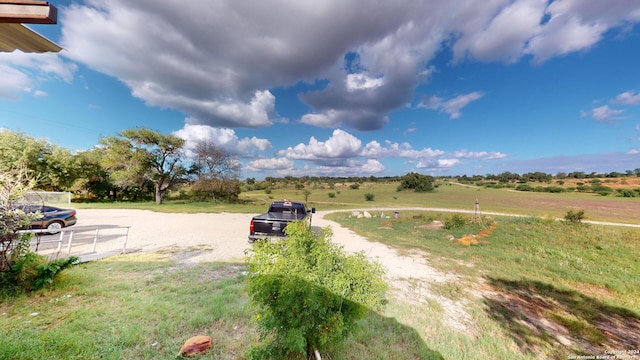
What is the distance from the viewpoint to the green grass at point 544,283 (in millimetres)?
3730

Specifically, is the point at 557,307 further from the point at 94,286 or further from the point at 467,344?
the point at 94,286

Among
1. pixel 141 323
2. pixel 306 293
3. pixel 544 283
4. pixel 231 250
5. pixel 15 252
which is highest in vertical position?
pixel 306 293

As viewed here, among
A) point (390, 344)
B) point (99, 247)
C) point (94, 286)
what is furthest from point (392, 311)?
point (99, 247)

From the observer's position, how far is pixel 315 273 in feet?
7.77

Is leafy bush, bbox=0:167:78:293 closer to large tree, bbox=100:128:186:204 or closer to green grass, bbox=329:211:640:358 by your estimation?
green grass, bbox=329:211:640:358

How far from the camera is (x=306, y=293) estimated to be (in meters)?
2.17

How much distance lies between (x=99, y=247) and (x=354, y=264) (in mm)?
10019

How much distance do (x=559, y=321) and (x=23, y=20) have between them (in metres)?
8.56

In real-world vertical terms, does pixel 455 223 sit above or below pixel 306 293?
below

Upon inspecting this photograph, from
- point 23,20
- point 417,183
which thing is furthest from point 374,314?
point 417,183

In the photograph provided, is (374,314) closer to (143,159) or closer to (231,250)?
(231,250)

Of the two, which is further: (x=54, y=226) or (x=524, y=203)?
(x=524, y=203)

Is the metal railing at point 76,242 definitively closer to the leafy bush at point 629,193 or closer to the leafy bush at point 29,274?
the leafy bush at point 29,274

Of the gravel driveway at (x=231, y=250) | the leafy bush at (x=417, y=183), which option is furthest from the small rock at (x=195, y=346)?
the leafy bush at (x=417, y=183)
